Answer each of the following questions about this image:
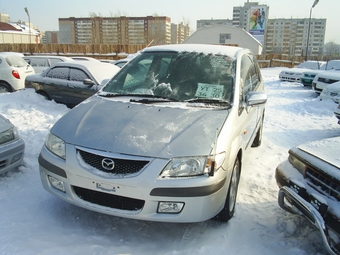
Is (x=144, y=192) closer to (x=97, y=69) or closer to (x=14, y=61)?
(x=97, y=69)

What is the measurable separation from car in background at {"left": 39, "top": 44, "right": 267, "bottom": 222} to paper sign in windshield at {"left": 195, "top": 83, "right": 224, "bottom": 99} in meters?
0.01

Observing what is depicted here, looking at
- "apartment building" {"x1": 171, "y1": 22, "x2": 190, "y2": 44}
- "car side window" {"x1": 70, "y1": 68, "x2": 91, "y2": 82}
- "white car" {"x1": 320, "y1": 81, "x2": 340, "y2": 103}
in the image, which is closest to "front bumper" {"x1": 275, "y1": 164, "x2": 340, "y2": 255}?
"car side window" {"x1": 70, "y1": 68, "x2": 91, "y2": 82}

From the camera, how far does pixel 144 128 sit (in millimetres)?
2779

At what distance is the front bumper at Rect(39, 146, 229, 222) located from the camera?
243 centimetres

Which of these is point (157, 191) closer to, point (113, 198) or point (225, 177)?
point (113, 198)

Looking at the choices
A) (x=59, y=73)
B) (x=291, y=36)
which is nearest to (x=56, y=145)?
(x=59, y=73)

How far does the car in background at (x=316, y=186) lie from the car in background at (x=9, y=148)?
10.3 ft

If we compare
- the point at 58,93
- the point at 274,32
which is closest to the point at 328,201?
the point at 58,93

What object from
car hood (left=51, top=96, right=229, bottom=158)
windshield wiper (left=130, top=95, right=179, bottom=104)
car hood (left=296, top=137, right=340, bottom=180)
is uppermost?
windshield wiper (left=130, top=95, right=179, bottom=104)

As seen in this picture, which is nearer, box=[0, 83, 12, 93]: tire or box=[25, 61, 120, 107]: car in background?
box=[25, 61, 120, 107]: car in background

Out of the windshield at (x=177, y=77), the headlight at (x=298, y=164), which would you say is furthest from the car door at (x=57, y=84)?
the headlight at (x=298, y=164)

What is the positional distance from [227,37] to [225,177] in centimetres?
5190

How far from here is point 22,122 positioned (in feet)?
20.5

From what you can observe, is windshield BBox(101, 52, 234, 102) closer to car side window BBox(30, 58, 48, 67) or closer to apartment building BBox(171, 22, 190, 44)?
car side window BBox(30, 58, 48, 67)
